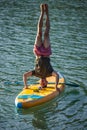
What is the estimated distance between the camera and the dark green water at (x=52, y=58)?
15.9 meters

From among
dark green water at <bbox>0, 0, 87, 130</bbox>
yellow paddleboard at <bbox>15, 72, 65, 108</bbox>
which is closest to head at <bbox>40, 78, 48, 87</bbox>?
yellow paddleboard at <bbox>15, 72, 65, 108</bbox>

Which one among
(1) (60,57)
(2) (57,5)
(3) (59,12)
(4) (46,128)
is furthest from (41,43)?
(2) (57,5)

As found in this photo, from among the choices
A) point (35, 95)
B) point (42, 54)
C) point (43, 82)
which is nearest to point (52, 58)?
point (43, 82)

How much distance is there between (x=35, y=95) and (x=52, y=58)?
7.53 metres

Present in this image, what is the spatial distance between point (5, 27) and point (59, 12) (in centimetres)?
864

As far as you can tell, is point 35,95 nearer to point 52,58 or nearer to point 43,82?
point 43,82

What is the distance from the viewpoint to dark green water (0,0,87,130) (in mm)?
15938

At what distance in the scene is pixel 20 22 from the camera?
115ft

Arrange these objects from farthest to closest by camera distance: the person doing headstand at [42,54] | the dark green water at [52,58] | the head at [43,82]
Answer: the head at [43,82], the person doing headstand at [42,54], the dark green water at [52,58]

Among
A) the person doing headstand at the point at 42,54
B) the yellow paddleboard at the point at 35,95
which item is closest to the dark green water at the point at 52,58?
the yellow paddleboard at the point at 35,95

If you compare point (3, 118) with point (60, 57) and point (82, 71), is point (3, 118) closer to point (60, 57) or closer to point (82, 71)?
point (82, 71)

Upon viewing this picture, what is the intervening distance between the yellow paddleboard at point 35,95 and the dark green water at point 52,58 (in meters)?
0.28

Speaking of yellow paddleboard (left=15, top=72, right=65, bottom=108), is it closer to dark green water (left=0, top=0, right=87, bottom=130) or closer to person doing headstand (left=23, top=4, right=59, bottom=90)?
dark green water (left=0, top=0, right=87, bottom=130)

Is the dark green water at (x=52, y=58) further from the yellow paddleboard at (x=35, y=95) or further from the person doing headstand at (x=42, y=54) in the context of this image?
the person doing headstand at (x=42, y=54)
